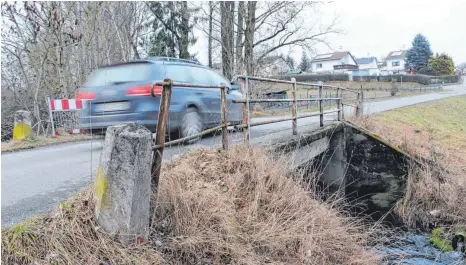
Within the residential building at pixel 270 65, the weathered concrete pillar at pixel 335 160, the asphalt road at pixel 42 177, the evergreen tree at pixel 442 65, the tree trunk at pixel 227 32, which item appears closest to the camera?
the asphalt road at pixel 42 177

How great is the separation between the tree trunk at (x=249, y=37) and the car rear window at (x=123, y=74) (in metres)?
12.6

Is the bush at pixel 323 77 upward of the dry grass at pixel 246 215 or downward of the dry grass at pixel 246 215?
upward

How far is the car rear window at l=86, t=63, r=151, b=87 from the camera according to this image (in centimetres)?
632

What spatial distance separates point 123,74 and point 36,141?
15.7ft

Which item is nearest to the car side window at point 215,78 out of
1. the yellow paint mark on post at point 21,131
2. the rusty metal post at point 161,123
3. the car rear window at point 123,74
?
the car rear window at point 123,74

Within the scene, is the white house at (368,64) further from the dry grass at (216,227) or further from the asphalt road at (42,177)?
the dry grass at (216,227)

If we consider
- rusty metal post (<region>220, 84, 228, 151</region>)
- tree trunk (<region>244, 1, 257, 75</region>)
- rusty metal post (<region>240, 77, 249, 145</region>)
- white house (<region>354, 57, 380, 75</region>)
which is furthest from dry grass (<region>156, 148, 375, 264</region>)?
white house (<region>354, 57, 380, 75</region>)

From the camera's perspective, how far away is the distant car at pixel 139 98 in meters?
6.29

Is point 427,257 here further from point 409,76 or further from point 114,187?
point 409,76

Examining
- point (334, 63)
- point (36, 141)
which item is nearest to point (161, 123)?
point (36, 141)

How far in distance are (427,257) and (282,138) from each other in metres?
3.04

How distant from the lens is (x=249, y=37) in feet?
62.7

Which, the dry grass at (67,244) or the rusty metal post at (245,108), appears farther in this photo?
the rusty metal post at (245,108)

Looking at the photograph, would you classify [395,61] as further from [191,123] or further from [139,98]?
[139,98]
